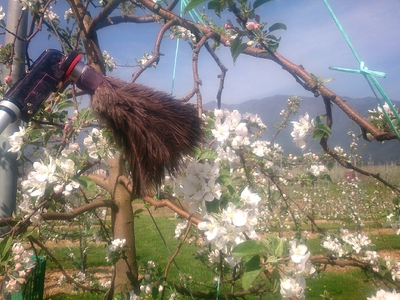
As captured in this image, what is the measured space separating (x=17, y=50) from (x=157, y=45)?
99 centimetres

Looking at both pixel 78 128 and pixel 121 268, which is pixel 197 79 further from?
pixel 121 268

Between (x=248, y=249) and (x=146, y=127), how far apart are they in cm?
45

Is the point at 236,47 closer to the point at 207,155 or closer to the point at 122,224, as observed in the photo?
the point at 207,155

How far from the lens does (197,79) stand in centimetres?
118

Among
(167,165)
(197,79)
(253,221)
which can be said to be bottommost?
(253,221)

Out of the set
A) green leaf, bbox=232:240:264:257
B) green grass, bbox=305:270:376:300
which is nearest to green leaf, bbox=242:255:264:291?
green leaf, bbox=232:240:264:257

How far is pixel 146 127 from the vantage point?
3.05 feet

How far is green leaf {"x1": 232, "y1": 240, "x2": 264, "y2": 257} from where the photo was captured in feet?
2.77

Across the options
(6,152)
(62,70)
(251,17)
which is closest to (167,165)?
(62,70)

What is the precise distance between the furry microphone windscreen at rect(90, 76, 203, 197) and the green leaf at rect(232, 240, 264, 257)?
11.1 inches

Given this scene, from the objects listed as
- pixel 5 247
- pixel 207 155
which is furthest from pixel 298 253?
pixel 5 247

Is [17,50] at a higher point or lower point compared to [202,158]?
higher

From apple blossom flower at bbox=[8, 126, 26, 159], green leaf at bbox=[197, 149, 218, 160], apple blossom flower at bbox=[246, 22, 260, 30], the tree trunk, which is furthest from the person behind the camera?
the tree trunk

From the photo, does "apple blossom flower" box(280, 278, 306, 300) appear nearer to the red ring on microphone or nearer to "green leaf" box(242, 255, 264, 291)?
"green leaf" box(242, 255, 264, 291)
